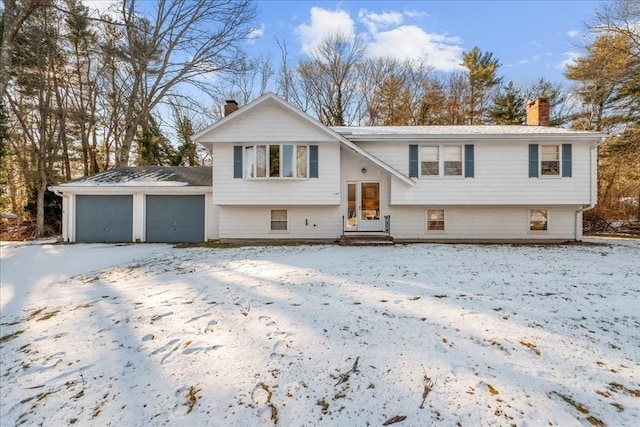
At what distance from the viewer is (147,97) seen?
21.3 m

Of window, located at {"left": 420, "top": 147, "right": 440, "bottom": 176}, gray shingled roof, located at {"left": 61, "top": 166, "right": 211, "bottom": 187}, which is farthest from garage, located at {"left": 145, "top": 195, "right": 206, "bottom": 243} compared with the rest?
window, located at {"left": 420, "top": 147, "right": 440, "bottom": 176}

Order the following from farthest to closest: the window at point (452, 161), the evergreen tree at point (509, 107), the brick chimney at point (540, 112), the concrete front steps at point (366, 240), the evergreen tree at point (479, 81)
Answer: the evergreen tree at point (479, 81) → the evergreen tree at point (509, 107) → the brick chimney at point (540, 112) → the window at point (452, 161) → the concrete front steps at point (366, 240)

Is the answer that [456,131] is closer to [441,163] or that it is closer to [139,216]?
[441,163]

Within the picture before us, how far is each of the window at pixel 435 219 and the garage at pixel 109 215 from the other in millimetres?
13417

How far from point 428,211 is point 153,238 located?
12448 mm

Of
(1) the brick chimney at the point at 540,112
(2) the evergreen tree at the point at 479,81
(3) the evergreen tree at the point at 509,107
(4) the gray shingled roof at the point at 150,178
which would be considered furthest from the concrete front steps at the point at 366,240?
(2) the evergreen tree at the point at 479,81

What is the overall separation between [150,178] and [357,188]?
997 centimetres

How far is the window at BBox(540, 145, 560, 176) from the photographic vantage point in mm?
12492

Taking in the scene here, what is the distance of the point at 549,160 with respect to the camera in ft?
41.1

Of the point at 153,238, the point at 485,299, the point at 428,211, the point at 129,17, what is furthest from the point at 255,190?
the point at 129,17

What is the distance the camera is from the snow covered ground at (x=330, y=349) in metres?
2.82

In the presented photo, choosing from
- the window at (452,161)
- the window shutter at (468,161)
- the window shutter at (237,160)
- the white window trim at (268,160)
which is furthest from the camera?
the window at (452,161)

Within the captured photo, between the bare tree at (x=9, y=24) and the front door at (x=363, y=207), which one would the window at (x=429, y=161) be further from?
the bare tree at (x=9, y=24)

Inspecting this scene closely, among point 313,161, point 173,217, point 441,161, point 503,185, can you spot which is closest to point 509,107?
point 503,185
